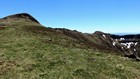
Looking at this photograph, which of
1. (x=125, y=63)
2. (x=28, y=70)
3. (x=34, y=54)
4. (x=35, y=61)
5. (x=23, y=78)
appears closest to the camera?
(x=23, y=78)

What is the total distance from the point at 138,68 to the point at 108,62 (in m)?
4.13

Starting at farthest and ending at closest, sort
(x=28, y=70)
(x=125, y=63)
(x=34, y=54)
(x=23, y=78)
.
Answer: (x=125, y=63)
(x=34, y=54)
(x=28, y=70)
(x=23, y=78)

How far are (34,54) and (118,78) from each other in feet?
37.7

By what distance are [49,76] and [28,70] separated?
2691mm

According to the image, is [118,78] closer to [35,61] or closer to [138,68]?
[138,68]

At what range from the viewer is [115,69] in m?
31.2

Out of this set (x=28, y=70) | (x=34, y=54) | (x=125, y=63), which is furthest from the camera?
(x=125, y=63)

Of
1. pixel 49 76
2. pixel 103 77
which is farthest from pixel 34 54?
pixel 103 77

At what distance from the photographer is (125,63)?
3588 centimetres

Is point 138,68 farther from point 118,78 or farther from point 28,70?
point 28,70

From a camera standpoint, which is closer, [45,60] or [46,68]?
[46,68]

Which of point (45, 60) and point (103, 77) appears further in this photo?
point (45, 60)

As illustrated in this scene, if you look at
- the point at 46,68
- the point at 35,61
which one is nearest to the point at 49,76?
the point at 46,68

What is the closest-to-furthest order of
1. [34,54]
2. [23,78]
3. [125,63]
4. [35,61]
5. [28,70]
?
[23,78] → [28,70] → [35,61] → [34,54] → [125,63]
